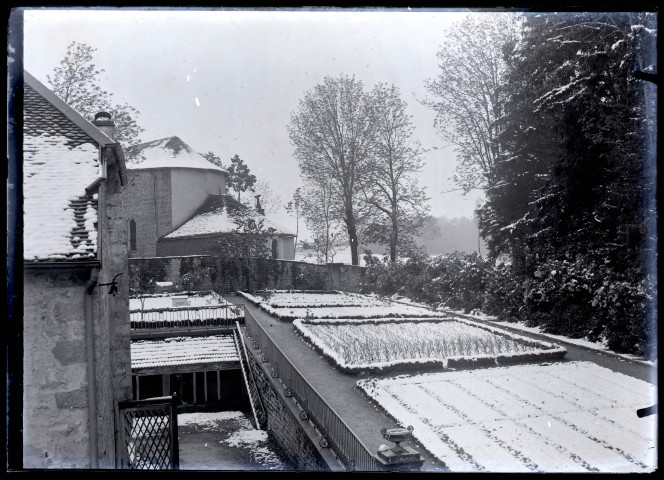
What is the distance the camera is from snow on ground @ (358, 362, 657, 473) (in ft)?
23.4

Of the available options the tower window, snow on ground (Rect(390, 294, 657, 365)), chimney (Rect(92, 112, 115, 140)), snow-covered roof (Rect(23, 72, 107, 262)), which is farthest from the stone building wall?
snow-covered roof (Rect(23, 72, 107, 262))

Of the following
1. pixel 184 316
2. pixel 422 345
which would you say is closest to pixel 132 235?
pixel 184 316

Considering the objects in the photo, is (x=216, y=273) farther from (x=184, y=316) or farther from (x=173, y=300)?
(x=184, y=316)

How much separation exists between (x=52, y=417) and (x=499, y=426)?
614 centimetres

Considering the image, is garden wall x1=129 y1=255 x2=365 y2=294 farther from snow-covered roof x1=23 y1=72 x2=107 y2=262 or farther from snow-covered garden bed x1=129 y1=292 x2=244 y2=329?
snow-covered roof x1=23 y1=72 x2=107 y2=262

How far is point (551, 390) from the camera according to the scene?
9.89 metres

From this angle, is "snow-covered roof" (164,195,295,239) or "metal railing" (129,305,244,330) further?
"snow-covered roof" (164,195,295,239)

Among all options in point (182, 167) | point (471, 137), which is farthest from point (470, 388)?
point (182, 167)

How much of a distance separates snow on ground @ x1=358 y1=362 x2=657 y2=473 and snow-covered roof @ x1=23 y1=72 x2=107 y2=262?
195 inches

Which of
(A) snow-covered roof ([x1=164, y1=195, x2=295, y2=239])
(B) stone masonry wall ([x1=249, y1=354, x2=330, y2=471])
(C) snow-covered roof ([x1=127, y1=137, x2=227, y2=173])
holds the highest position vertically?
(C) snow-covered roof ([x1=127, y1=137, x2=227, y2=173])

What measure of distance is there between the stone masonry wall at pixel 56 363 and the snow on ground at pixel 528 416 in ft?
14.1

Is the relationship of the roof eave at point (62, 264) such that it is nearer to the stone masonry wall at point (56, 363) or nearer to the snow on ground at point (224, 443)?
the stone masonry wall at point (56, 363)
